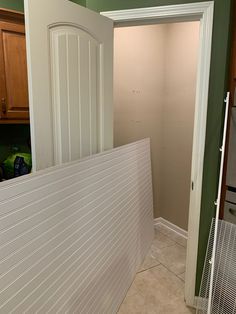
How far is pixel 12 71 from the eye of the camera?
1.91 meters

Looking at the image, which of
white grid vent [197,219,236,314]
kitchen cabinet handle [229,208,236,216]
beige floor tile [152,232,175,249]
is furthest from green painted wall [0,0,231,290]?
beige floor tile [152,232,175,249]

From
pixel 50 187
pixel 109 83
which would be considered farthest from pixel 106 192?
pixel 109 83

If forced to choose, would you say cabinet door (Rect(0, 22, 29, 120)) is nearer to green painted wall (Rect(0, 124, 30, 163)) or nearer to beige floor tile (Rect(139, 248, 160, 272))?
Answer: green painted wall (Rect(0, 124, 30, 163))

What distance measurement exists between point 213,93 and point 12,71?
1.46 m

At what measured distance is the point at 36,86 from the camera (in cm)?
127

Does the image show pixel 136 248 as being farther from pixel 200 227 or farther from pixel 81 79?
pixel 81 79

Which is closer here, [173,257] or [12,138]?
[12,138]

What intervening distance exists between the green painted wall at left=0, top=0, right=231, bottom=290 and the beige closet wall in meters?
0.96

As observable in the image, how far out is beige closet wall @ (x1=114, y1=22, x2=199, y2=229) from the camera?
2.63m

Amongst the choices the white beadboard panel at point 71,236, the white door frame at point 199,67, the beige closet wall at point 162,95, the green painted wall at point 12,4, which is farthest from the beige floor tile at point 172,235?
the green painted wall at point 12,4

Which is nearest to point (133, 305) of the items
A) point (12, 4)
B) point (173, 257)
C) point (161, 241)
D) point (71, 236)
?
point (173, 257)

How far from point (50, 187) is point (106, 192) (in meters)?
0.51

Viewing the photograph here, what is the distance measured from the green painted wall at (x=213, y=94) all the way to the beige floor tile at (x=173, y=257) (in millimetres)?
486

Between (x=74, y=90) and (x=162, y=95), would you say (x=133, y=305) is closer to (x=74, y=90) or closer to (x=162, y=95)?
(x=74, y=90)
